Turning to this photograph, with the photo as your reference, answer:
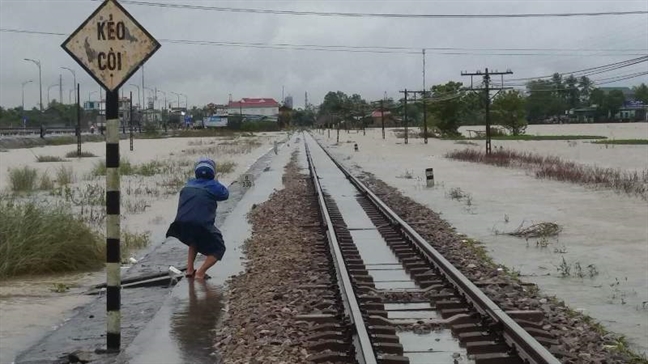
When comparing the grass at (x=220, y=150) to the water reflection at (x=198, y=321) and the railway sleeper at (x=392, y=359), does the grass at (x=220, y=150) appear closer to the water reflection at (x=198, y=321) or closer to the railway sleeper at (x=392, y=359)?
the water reflection at (x=198, y=321)

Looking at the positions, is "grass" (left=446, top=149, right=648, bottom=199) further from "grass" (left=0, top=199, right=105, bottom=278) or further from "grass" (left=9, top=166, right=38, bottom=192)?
"grass" (left=9, top=166, right=38, bottom=192)

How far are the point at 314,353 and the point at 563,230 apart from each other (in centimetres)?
1053


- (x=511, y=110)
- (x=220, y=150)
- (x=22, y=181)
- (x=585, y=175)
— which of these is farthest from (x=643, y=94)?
(x=22, y=181)

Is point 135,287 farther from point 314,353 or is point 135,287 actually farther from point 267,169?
point 267,169

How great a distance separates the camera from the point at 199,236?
10.9 m

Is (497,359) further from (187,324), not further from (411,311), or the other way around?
(187,324)

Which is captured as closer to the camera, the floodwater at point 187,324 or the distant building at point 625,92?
the floodwater at point 187,324

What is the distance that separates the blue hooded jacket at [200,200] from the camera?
10.5m

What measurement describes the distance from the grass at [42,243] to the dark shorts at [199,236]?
9.59ft

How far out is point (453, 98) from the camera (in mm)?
90875

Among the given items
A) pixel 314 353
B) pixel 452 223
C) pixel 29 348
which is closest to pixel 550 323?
Answer: pixel 314 353

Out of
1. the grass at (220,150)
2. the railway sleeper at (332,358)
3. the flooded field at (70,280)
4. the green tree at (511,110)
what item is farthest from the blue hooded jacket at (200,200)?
the green tree at (511,110)

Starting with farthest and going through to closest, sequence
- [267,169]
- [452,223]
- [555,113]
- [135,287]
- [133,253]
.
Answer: [555,113]
[267,169]
[452,223]
[133,253]
[135,287]

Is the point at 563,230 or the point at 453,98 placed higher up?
the point at 453,98
